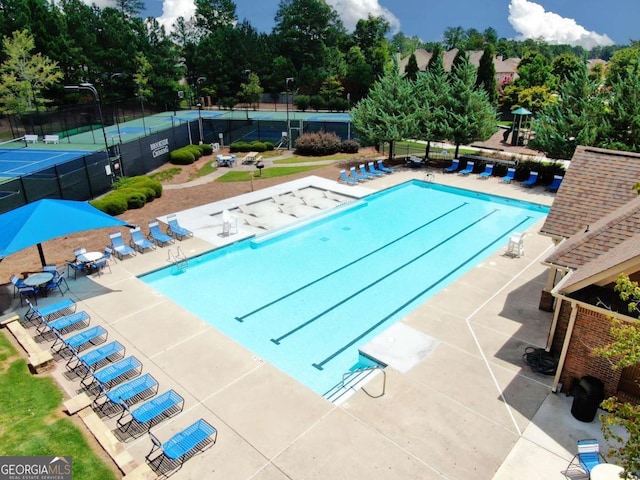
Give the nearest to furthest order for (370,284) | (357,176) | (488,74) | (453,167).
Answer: (370,284), (357,176), (453,167), (488,74)

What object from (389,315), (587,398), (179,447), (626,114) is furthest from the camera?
(626,114)

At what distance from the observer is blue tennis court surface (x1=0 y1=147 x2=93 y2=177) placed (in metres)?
29.9

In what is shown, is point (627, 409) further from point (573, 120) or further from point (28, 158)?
point (28, 158)

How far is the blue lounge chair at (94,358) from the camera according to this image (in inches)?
412

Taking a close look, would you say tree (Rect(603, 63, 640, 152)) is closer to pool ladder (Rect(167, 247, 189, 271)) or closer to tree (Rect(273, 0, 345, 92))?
pool ladder (Rect(167, 247, 189, 271))

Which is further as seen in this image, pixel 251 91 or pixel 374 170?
pixel 251 91

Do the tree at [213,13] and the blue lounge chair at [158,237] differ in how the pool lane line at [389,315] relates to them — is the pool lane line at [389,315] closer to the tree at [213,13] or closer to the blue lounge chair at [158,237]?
the blue lounge chair at [158,237]

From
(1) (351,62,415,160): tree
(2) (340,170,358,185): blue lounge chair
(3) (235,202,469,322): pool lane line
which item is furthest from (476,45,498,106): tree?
(3) (235,202,469,322): pool lane line

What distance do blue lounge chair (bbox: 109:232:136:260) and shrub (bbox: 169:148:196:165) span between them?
53.9ft

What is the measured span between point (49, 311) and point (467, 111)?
26.6 metres

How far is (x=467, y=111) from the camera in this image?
29.4 meters

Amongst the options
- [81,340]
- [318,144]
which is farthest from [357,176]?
[81,340]

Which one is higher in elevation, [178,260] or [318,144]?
[318,144]

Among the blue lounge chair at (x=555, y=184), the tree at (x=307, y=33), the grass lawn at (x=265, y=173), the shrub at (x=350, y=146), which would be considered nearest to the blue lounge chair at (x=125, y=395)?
the grass lawn at (x=265, y=173)
